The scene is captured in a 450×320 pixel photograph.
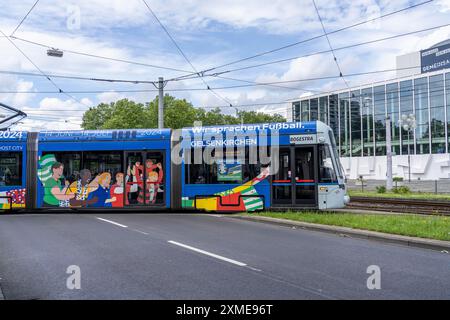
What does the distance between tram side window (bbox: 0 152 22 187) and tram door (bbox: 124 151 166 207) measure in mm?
4515

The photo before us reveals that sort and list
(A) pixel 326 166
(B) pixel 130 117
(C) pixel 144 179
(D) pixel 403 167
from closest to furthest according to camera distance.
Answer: (A) pixel 326 166 → (C) pixel 144 179 → (D) pixel 403 167 → (B) pixel 130 117

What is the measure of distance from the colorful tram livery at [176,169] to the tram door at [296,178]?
4 cm

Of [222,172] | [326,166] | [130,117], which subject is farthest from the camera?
[130,117]

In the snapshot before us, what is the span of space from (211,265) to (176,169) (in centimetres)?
1072

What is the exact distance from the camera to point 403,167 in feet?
186

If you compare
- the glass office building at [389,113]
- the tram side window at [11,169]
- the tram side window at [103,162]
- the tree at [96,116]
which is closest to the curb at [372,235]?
the tram side window at [103,162]

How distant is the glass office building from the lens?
173 feet

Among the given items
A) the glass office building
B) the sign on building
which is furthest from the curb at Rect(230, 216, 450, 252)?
the sign on building

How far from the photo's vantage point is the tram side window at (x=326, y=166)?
16.9 metres

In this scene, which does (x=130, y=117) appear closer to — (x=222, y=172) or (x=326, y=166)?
(x=222, y=172)

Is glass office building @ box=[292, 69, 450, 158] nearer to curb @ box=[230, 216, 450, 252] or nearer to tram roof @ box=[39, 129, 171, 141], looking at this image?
tram roof @ box=[39, 129, 171, 141]

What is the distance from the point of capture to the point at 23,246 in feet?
33.6

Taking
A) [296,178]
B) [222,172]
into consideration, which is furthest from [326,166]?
[222,172]
